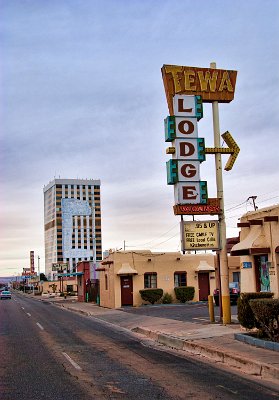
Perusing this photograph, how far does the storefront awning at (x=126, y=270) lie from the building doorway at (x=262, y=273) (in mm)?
19877

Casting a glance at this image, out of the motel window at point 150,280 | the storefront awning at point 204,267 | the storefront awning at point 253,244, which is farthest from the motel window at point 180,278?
the storefront awning at point 253,244

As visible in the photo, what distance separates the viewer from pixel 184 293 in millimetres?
39312

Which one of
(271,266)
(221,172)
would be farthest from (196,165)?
(271,266)

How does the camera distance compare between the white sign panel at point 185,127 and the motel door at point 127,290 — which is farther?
the motel door at point 127,290

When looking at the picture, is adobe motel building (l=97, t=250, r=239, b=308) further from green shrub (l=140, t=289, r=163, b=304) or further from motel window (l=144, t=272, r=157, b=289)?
green shrub (l=140, t=289, r=163, b=304)

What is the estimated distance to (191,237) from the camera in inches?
788

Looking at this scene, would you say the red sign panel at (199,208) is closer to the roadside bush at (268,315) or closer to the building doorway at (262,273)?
the building doorway at (262,273)

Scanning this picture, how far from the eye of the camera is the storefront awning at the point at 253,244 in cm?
1719

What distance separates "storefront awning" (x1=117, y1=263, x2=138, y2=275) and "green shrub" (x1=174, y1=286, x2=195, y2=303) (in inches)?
160

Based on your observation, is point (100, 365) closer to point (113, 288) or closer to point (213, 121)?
point (213, 121)

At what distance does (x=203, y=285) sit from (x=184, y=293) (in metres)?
2.29

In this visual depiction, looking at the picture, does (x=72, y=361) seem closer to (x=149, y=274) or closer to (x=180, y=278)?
(x=149, y=274)

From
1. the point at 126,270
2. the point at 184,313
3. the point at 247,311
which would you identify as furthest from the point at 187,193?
the point at 126,270

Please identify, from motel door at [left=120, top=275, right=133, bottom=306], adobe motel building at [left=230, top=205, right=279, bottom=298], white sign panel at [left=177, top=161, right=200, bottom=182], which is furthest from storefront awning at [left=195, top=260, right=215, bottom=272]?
white sign panel at [left=177, top=161, right=200, bottom=182]
